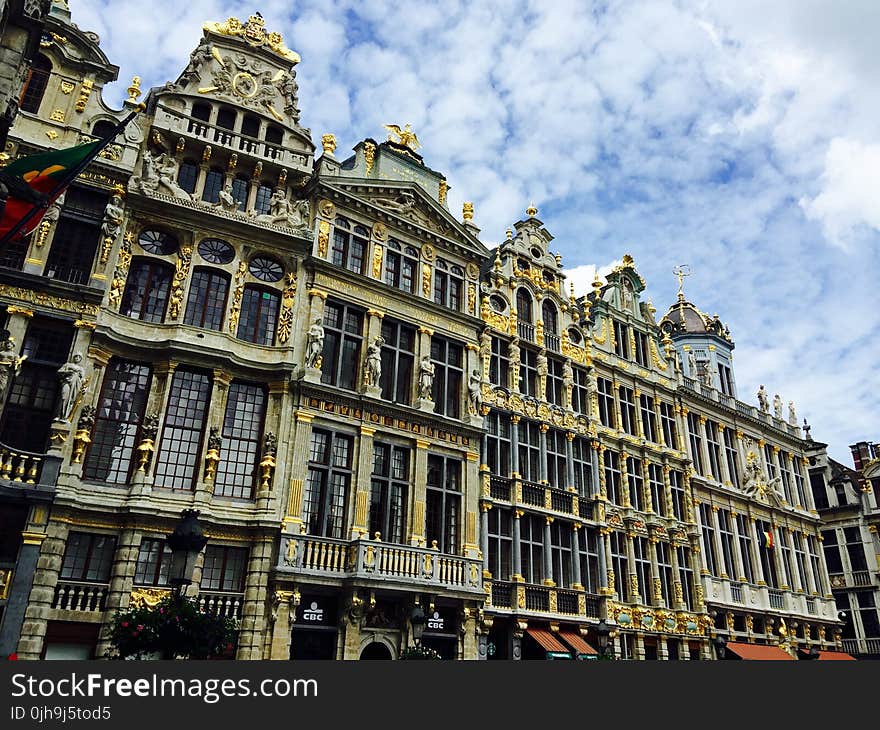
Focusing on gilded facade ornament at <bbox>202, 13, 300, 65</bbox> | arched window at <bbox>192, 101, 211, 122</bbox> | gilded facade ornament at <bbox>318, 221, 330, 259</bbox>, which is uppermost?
gilded facade ornament at <bbox>202, 13, 300, 65</bbox>

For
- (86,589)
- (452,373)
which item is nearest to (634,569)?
(452,373)

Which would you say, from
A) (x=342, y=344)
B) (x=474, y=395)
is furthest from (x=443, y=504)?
(x=342, y=344)

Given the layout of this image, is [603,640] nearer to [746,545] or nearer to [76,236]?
[746,545]

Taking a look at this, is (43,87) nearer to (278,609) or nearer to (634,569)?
(278,609)

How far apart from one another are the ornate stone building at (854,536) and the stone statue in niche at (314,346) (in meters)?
36.3

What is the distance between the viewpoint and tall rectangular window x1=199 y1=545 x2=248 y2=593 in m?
20.3

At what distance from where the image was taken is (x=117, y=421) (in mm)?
20422

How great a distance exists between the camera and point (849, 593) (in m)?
43.1

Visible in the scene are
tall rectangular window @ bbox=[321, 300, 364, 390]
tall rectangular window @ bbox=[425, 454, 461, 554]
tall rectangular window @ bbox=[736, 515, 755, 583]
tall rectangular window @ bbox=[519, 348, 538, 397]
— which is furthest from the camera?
tall rectangular window @ bbox=[736, 515, 755, 583]

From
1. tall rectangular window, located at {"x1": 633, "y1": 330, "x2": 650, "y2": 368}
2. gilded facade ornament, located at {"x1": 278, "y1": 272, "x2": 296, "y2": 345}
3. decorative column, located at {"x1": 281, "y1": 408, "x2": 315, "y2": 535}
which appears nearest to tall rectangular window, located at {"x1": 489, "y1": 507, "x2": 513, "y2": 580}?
decorative column, located at {"x1": 281, "y1": 408, "x2": 315, "y2": 535}

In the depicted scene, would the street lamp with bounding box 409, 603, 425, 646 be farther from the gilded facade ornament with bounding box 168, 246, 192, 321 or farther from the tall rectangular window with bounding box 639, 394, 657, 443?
the tall rectangular window with bounding box 639, 394, 657, 443

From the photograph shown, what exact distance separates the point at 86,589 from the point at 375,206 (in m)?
16.4

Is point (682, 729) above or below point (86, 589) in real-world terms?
below

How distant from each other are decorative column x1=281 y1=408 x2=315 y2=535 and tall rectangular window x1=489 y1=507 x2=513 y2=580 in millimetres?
8143
